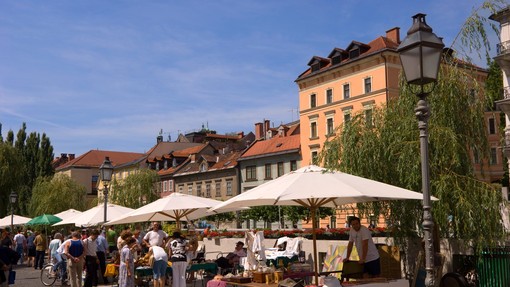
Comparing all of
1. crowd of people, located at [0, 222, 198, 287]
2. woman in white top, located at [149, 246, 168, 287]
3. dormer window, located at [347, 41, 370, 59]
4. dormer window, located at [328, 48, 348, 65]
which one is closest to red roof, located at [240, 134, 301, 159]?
dormer window, located at [328, 48, 348, 65]

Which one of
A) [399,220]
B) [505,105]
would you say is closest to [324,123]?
[505,105]

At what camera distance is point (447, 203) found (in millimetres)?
12273

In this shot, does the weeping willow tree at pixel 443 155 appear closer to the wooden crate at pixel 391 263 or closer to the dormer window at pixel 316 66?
the wooden crate at pixel 391 263

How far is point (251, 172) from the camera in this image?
191ft

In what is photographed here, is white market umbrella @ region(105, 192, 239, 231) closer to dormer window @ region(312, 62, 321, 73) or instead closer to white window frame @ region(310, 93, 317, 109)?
white window frame @ region(310, 93, 317, 109)

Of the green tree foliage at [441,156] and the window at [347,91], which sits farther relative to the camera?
the window at [347,91]

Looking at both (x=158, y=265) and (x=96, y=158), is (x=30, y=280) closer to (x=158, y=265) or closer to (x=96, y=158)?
(x=158, y=265)

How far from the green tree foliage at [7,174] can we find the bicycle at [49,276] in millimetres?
29903

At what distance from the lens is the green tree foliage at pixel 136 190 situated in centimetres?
5394

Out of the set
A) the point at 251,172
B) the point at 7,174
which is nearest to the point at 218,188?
the point at 251,172

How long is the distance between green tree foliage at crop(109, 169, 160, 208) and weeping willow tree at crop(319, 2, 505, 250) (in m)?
41.2

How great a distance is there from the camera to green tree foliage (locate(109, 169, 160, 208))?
177ft

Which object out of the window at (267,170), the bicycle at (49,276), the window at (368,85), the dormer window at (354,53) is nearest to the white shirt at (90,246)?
the bicycle at (49,276)

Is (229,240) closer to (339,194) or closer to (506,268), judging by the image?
(506,268)
